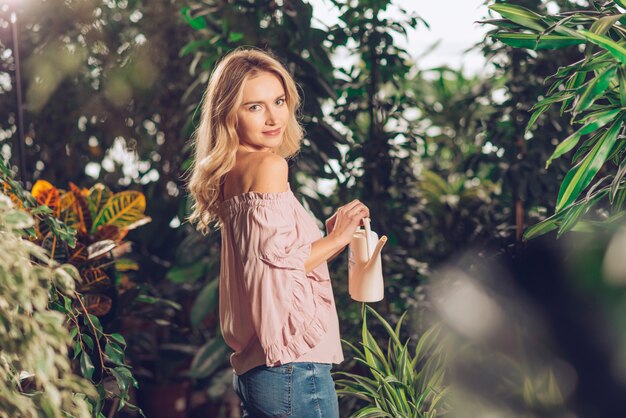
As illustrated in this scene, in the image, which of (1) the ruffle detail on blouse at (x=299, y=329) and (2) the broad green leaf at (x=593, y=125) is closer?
(1) the ruffle detail on blouse at (x=299, y=329)

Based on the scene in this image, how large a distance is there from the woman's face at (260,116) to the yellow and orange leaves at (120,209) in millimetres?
1209

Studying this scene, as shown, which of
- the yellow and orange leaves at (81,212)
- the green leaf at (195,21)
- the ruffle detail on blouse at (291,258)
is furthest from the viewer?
the green leaf at (195,21)

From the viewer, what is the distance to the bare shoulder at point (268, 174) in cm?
189

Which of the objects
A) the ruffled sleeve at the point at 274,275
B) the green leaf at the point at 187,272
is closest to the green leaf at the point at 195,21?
the green leaf at the point at 187,272

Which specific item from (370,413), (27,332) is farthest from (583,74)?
(27,332)

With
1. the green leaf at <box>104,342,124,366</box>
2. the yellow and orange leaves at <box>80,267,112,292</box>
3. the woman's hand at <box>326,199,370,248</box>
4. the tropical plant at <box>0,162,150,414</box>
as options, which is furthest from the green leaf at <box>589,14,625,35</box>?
the yellow and orange leaves at <box>80,267,112,292</box>

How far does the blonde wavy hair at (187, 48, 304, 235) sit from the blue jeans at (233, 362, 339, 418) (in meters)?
0.44

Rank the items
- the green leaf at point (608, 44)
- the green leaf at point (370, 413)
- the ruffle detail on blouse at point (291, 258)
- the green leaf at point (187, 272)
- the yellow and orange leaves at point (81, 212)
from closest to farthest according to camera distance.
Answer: the ruffle detail on blouse at point (291, 258)
the green leaf at point (608, 44)
the green leaf at point (370, 413)
the yellow and orange leaves at point (81, 212)
the green leaf at point (187, 272)

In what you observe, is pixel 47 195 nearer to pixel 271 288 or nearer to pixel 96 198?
pixel 96 198

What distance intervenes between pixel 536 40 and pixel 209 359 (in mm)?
1961

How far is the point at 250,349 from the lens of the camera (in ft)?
6.42

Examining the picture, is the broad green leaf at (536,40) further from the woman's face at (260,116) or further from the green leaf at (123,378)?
the green leaf at (123,378)

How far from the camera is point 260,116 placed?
2008mm

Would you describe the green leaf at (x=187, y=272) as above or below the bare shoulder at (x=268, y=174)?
below
